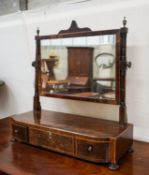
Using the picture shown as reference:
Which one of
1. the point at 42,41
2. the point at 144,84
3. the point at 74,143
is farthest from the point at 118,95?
the point at 42,41

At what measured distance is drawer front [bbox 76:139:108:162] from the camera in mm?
1077

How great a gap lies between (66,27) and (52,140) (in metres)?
0.84

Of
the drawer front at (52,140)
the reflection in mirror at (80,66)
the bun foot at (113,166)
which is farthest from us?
the reflection in mirror at (80,66)

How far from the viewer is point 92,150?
3.60ft

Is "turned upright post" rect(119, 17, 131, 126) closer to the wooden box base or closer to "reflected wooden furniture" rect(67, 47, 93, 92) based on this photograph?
the wooden box base

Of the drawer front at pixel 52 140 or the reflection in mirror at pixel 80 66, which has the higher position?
the reflection in mirror at pixel 80 66

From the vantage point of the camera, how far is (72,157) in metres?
1.20

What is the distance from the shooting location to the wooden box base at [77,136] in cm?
108

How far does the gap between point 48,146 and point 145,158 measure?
0.53 m

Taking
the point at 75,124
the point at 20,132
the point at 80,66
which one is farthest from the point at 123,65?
the point at 20,132

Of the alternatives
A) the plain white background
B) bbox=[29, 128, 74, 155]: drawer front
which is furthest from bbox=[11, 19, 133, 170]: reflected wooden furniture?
the plain white background

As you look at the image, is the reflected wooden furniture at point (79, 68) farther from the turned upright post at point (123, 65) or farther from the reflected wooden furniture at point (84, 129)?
the turned upright post at point (123, 65)

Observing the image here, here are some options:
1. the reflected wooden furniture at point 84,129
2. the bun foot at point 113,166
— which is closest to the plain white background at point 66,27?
the reflected wooden furniture at point 84,129

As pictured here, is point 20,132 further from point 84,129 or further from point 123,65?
point 123,65
